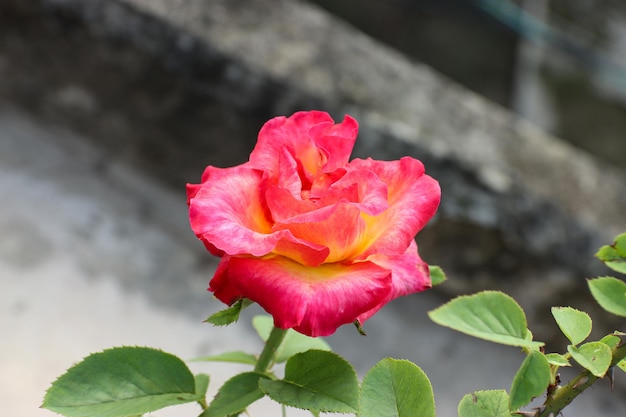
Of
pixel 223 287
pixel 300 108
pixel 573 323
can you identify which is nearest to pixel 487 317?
pixel 573 323

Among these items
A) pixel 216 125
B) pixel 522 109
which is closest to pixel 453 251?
pixel 216 125

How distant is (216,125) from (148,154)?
167 mm

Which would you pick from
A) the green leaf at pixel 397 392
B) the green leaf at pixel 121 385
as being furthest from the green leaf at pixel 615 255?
the green leaf at pixel 121 385

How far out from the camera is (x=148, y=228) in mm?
1245

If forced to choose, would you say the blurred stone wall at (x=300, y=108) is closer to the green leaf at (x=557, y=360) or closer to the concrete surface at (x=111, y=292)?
the concrete surface at (x=111, y=292)

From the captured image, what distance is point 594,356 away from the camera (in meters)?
0.33

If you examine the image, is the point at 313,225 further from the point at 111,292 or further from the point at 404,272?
the point at 111,292

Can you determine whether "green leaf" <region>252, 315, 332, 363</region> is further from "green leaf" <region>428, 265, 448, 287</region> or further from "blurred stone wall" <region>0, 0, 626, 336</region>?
"blurred stone wall" <region>0, 0, 626, 336</region>

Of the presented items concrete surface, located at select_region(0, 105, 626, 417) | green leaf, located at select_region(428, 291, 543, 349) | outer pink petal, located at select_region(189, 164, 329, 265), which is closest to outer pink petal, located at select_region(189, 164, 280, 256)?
outer pink petal, located at select_region(189, 164, 329, 265)

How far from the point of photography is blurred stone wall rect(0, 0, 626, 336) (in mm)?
1078

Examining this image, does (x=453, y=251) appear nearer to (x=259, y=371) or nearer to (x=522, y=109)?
(x=259, y=371)

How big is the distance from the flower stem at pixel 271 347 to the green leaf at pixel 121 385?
0.12ft

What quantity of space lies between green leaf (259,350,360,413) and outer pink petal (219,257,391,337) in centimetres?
4

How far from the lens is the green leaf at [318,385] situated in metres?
0.35
